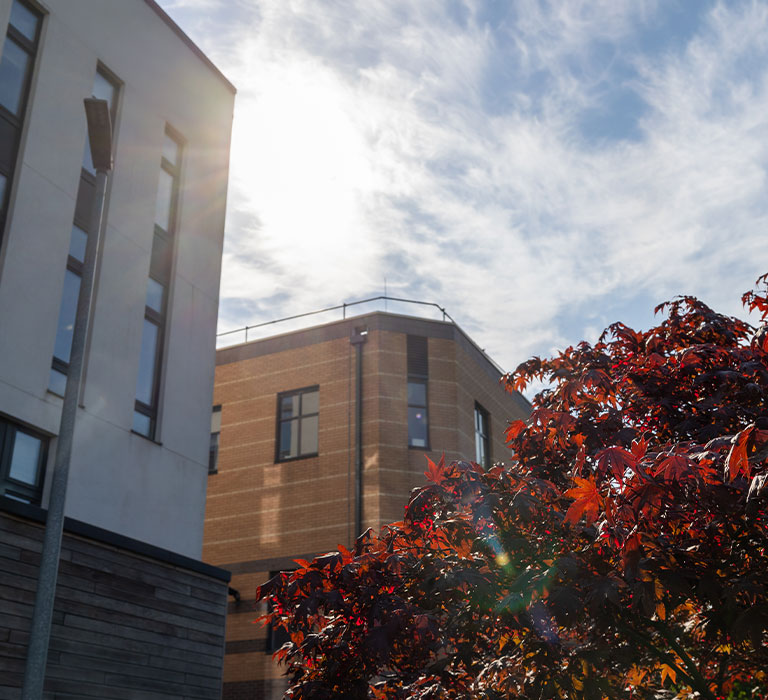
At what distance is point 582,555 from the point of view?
6.55 m

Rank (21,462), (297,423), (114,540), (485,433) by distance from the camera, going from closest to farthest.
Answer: (21,462)
(114,540)
(297,423)
(485,433)

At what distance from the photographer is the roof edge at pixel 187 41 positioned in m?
17.8

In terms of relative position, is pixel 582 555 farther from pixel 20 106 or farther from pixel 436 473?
pixel 20 106

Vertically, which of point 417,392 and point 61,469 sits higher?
point 417,392

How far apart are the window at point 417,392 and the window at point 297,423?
3.05 meters

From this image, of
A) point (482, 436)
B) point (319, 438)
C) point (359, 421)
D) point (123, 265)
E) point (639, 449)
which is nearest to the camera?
point (639, 449)

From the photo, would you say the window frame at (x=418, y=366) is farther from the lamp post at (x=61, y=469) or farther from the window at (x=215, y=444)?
the lamp post at (x=61, y=469)

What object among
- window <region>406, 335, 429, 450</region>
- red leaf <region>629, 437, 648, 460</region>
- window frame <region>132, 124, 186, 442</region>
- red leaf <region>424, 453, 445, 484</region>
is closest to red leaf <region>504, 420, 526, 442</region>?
red leaf <region>424, 453, 445, 484</region>

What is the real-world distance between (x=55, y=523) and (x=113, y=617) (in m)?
5.90

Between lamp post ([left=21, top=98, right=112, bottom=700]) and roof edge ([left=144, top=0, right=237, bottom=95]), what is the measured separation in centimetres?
970

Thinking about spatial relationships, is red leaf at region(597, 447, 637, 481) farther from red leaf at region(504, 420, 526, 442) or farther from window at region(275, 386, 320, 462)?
window at region(275, 386, 320, 462)

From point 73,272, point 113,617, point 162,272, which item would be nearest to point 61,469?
point 113,617

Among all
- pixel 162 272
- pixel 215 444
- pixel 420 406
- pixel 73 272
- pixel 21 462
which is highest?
pixel 420 406

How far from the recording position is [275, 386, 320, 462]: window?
26844 mm
